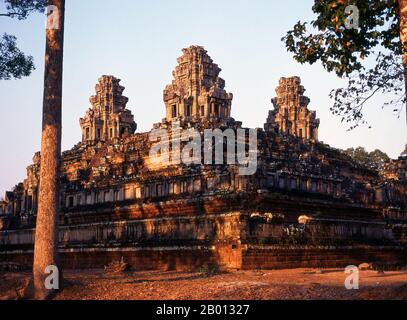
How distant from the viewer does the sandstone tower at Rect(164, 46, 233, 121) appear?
36.9m

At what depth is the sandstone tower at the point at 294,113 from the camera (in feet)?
186

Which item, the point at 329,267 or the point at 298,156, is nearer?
the point at 329,267

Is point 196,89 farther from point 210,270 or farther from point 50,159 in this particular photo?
point 50,159

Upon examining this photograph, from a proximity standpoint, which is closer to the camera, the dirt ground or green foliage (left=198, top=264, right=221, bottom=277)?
the dirt ground

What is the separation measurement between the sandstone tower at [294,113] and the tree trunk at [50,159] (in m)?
44.1

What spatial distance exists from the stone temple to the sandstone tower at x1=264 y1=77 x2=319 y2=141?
18866 millimetres

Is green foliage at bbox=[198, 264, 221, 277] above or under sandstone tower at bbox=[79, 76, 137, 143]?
under

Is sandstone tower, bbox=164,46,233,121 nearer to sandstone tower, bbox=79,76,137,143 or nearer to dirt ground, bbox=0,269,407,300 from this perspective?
sandstone tower, bbox=79,76,137,143

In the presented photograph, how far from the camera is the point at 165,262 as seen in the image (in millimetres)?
20312

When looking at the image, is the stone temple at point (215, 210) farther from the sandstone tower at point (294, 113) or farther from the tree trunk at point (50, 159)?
the sandstone tower at point (294, 113)

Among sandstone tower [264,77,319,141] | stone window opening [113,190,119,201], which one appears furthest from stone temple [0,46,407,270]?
sandstone tower [264,77,319,141]
